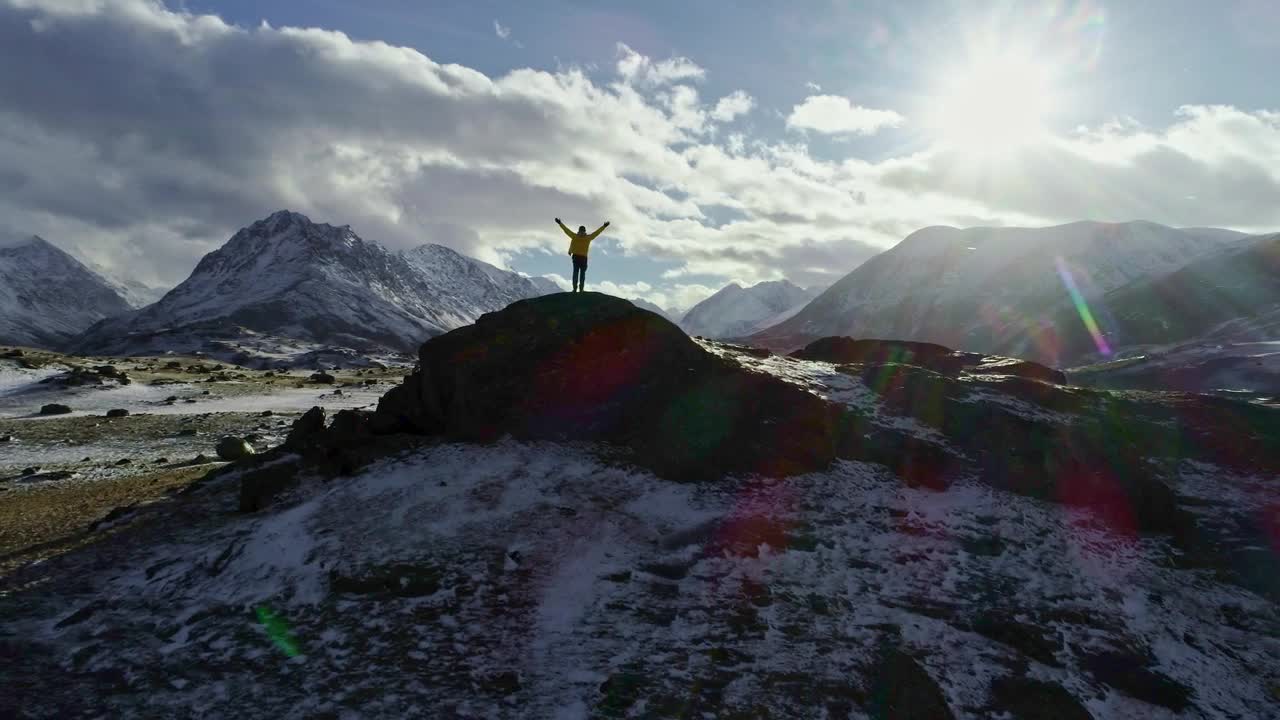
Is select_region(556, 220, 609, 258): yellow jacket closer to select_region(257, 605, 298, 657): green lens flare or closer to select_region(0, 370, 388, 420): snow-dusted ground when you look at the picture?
select_region(257, 605, 298, 657): green lens flare

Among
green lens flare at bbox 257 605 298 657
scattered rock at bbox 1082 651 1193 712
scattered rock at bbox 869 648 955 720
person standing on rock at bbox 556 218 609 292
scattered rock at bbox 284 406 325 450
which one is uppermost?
person standing on rock at bbox 556 218 609 292

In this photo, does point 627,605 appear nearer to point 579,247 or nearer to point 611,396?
point 611,396

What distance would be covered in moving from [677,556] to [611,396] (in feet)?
25.1

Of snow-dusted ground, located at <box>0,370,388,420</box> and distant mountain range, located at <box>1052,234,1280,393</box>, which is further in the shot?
distant mountain range, located at <box>1052,234,1280,393</box>

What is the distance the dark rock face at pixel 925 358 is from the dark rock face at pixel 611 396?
10.9 metres

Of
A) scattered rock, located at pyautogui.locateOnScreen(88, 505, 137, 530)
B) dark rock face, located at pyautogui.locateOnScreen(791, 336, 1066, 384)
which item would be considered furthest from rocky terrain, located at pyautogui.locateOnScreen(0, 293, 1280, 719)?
dark rock face, located at pyautogui.locateOnScreen(791, 336, 1066, 384)

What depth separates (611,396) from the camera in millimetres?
21938

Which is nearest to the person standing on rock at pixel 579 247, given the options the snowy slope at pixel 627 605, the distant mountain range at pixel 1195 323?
the snowy slope at pixel 627 605

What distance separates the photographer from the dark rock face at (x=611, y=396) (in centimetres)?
2012

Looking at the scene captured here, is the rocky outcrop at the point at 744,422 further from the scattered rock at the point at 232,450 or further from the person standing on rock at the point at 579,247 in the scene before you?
the scattered rock at the point at 232,450

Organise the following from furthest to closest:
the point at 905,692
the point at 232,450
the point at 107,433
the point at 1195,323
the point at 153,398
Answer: the point at 1195,323, the point at 153,398, the point at 107,433, the point at 232,450, the point at 905,692

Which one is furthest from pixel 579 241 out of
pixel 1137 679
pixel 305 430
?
pixel 1137 679

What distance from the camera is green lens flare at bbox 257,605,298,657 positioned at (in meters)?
11.8

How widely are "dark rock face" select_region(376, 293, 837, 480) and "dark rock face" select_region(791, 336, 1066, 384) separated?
10.9m
